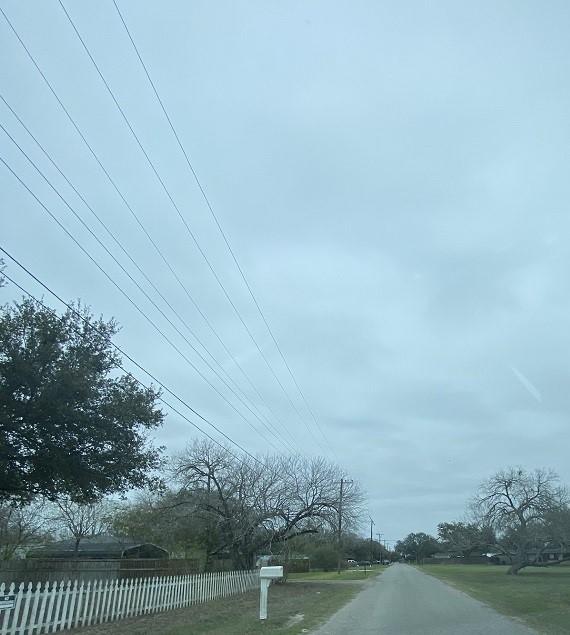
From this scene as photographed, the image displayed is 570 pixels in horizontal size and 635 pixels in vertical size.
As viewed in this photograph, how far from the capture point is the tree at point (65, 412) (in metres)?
17.0

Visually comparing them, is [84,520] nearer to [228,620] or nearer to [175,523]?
[175,523]

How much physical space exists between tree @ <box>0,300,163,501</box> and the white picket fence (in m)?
3.10

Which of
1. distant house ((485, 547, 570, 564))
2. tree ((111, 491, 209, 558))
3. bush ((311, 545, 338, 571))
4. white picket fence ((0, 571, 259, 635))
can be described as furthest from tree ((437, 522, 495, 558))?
white picket fence ((0, 571, 259, 635))

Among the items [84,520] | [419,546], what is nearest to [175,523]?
[84,520]

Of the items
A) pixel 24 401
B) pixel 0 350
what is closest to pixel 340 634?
pixel 24 401

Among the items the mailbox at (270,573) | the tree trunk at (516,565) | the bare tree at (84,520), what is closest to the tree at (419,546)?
the tree trunk at (516,565)

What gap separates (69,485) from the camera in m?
19.9

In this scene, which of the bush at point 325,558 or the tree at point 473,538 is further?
the bush at point 325,558

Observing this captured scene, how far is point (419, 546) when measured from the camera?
17788 cm

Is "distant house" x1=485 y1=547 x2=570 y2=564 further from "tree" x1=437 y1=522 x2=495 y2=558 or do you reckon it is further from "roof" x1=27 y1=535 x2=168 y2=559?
"roof" x1=27 y1=535 x2=168 y2=559

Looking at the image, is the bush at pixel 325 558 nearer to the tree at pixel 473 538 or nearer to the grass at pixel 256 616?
the tree at pixel 473 538

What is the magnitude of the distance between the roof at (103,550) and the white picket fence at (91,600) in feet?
92.7

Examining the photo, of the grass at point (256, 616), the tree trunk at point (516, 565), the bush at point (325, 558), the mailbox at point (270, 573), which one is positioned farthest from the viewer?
the bush at point (325, 558)

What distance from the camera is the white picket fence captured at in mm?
13062
